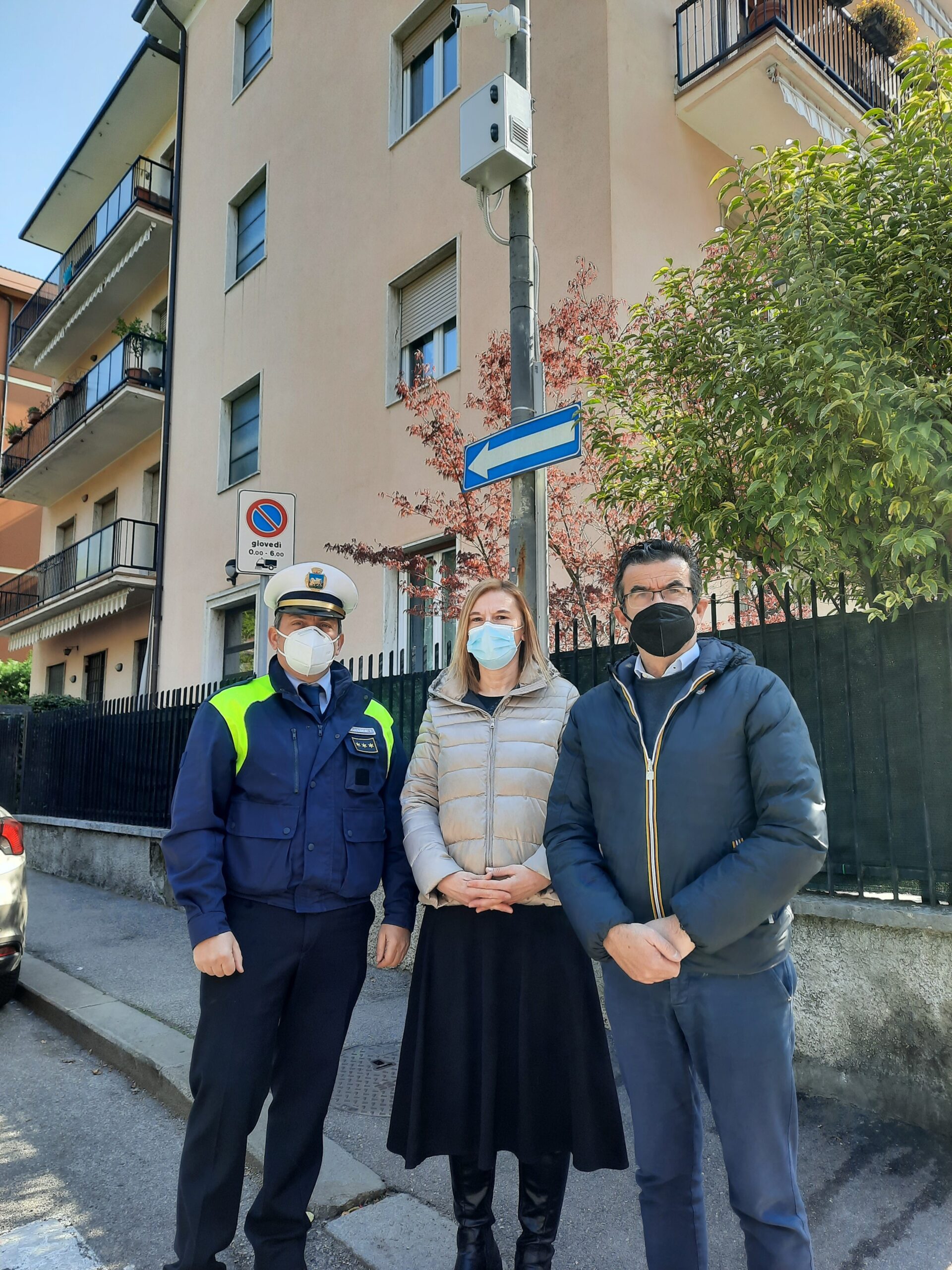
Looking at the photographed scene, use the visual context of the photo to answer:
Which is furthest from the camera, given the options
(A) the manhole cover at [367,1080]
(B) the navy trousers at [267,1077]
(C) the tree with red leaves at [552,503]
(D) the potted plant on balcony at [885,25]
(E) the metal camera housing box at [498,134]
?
(D) the potted plant on balcony at [885,25]

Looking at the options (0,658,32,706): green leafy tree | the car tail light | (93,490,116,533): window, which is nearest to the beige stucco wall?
(93,490,116,533): window

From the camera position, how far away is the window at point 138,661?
17.2 meters

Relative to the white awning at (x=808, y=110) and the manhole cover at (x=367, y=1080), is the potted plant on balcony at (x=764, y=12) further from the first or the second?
the manhole cover at (x=367, y=1080)

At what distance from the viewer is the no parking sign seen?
19.5 ft

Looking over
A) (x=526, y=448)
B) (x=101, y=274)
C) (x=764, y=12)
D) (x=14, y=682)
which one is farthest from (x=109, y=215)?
(x=526, y=448)

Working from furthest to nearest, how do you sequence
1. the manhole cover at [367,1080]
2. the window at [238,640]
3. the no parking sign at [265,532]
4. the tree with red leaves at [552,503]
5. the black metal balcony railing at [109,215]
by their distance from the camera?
1. the black metal balcony railing at [109,215]
2. the window at [238,640]
3. the tree with red leaves at [552,503]
4. the no parking sign at [265,532]
5. the manhole cover at [367,1080]

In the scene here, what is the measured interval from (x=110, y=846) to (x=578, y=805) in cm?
844

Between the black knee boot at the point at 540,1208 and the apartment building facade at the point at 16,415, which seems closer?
the black knee boot at the point at 540,1208

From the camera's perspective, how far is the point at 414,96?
11305 mm

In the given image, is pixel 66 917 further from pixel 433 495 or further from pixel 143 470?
pixel 143 470

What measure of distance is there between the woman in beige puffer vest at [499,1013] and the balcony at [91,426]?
1550 centimetres

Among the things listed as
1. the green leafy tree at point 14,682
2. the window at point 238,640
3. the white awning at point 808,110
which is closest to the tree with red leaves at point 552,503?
the white awning at point 808,110

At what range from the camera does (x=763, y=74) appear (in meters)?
8.86

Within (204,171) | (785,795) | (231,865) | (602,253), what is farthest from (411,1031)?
(204,171)
